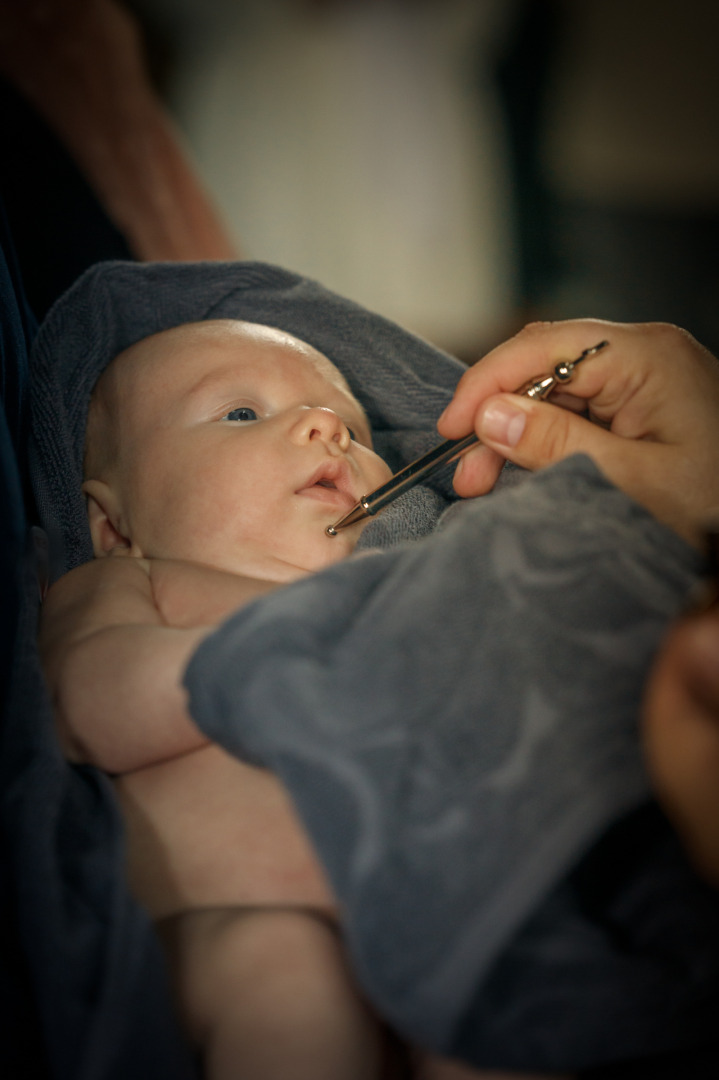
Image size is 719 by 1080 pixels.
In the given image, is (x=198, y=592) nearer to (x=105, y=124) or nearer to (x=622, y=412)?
(x=622, y=412)

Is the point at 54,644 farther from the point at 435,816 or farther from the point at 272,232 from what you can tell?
the point at 272,232

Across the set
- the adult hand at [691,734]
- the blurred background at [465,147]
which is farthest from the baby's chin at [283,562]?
the blurred background at [465,147]

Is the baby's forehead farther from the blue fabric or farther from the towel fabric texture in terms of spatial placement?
the towel fabric texture

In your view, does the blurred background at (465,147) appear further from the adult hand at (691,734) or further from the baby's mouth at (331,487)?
the adult hand at (691,734)

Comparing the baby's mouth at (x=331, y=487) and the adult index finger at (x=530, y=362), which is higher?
the adult index finger at (x=530, y=362)

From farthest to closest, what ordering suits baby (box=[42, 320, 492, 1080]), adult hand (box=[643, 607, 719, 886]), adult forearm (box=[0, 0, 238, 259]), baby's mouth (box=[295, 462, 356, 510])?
adult forearm (box=[0, 0, 238, 259]) → baby's mouth (box=[295, 462, 356, 510]) → baby (box=[42, 320, 492, 1080]) → adult hand (box=[643, 607, 719, 886])

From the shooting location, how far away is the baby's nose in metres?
0.75

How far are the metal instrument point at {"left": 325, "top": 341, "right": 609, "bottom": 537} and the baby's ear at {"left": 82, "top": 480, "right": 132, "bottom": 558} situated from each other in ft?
0.91

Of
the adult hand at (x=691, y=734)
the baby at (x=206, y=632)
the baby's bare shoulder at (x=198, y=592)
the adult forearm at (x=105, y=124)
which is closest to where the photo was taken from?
the adult hand at (x=691, y=734)

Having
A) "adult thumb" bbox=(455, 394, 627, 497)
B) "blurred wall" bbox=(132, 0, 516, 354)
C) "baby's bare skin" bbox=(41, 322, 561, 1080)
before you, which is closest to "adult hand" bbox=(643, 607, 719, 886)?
"baby's bare skin" bbox=(41, 322, 561, 1080)

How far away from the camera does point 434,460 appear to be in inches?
29.0

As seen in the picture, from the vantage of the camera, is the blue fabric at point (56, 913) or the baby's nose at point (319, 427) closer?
the blue fabric at point (56, 913)

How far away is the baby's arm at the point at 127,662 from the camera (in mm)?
522

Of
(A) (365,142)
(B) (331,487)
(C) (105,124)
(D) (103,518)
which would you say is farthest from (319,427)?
(A) (365,142)
